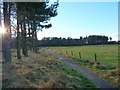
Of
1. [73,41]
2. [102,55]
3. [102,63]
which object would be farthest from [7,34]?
[73,41]

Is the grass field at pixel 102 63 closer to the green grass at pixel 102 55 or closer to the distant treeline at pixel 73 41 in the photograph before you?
the green grass at pixel 102 55

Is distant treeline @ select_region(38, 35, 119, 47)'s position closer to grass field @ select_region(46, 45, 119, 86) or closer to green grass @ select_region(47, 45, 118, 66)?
green grass @ select_region(47, 45, 118, 66)

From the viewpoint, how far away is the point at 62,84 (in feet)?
49.6

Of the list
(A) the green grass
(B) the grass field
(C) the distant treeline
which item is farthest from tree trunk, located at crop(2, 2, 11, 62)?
(C) the distant treeline

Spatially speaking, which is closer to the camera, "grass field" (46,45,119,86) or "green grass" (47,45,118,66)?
"grass field" (46,45,119,86)

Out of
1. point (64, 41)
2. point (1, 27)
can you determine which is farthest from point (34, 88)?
point (64, 41)

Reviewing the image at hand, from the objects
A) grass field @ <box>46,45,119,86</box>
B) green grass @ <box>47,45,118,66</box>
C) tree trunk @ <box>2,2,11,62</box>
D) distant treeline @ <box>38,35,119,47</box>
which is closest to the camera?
grass field @ <box>46,45,119,86</box>

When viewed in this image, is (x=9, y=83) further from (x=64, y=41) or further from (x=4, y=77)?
(x=64, y=41)

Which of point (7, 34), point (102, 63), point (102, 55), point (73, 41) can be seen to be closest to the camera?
point (7, 34)

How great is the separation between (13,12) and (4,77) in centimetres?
1145

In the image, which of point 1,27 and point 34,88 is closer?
point 34,88

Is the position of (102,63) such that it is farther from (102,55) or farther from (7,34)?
(102,55)

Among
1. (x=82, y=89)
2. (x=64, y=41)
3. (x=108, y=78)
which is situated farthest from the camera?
(x=64, y=41)

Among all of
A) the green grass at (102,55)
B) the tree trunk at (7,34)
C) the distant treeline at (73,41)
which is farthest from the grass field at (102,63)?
the distant treeline at (73,41)
